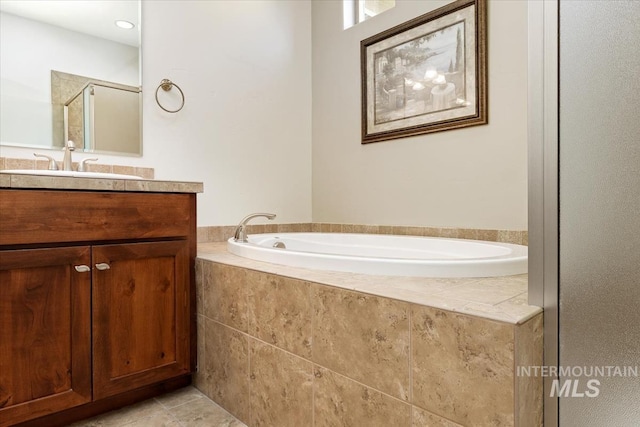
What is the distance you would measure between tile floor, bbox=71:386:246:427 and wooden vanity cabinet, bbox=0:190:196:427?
0.04m

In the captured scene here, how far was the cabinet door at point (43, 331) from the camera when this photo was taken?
122 centimetres

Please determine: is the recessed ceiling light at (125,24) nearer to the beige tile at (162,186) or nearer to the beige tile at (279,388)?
the beige tile at (162,186)

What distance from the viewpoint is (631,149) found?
2.54ft

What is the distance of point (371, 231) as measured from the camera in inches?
98.4

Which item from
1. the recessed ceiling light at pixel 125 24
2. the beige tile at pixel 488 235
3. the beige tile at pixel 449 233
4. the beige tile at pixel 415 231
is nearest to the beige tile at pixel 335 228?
the beige tile at pixel 415 231

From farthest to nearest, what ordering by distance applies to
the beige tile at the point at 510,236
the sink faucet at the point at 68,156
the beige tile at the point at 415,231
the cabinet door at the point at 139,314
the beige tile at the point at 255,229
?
1. the beige tile at the point at 255,229
2. the beige tile at the point at 415,231
3. the beige tile at the point at 510,236
4. the sink faucet at the point at 68,156
5. the cabinet door at the point at 139,314

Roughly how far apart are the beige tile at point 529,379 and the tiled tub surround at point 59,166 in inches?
76.9

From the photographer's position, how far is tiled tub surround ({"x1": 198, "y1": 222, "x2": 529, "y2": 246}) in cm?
191

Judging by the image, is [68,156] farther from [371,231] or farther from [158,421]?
[371,231]

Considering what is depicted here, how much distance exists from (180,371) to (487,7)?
2284 millimetres

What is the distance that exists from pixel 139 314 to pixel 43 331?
1.02 ft

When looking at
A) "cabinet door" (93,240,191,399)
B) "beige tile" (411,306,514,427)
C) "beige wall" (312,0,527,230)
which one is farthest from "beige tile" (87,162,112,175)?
"beige tile" (411,306,514,427)

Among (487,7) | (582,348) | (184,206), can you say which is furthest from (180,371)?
(487,7)

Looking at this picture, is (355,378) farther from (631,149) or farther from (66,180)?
(66,180)
